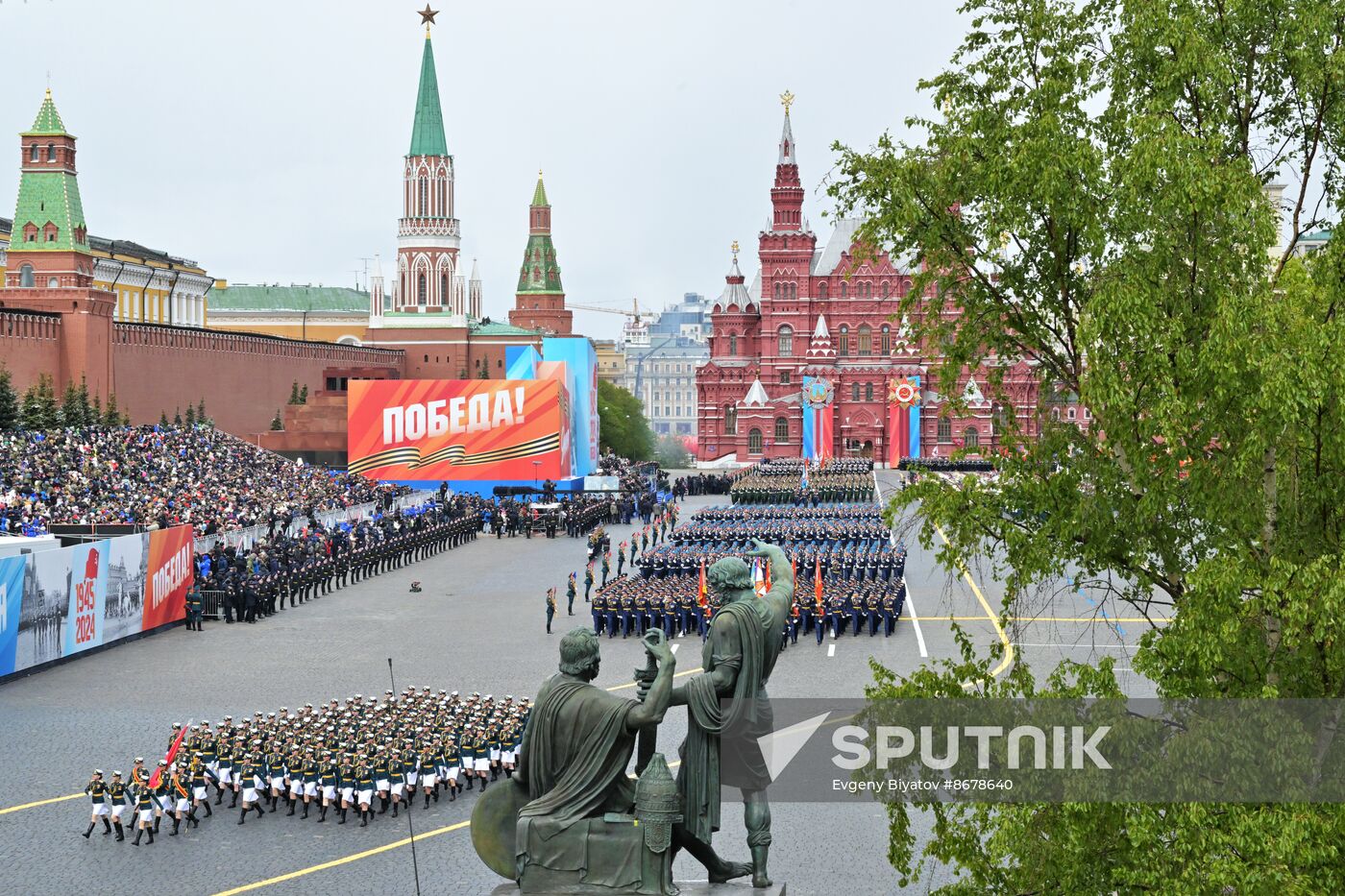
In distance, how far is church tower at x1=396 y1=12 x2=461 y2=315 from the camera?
88938 millimetres

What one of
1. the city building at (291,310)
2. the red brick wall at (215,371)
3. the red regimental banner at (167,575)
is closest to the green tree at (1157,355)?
the red regimental banner at (167,575)

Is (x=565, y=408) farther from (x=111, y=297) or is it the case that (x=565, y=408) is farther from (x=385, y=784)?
(x=385, y=784)

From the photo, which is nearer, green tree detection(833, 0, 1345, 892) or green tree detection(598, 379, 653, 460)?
green tree detection(833, 0, 1345, 892)

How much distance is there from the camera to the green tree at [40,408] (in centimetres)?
4303

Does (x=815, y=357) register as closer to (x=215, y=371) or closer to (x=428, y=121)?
(x=428, y=121)

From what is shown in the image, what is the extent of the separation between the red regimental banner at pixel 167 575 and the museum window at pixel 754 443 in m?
56.5

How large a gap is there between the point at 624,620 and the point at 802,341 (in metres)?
58.6

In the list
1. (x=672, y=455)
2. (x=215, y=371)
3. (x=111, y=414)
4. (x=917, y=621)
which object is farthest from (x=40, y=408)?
(x=672, y=455)

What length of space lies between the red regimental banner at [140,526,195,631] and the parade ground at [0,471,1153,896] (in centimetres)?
63

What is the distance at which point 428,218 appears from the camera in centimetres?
9025

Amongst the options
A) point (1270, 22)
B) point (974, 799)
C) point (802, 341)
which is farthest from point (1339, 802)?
point (802, 341)

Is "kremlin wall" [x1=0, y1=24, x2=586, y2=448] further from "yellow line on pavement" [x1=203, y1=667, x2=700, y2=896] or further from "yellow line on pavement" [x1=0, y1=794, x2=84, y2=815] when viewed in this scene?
"yellow line on pavement" [x1=203, y1=667, x2=700, y2=896]

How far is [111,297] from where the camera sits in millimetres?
50344

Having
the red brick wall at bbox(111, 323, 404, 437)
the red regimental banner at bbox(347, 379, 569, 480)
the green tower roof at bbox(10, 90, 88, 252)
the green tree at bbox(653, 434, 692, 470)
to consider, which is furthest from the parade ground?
the green tree at bbox(653, 434, 692, 470)
